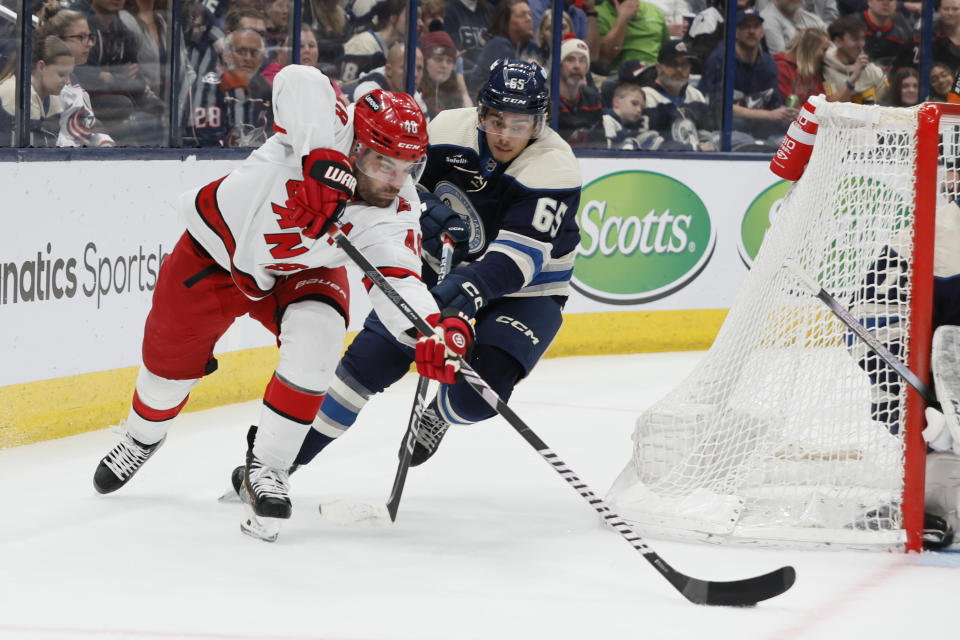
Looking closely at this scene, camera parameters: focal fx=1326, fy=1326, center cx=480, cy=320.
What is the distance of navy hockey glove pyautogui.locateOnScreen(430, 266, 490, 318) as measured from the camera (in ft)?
9.38

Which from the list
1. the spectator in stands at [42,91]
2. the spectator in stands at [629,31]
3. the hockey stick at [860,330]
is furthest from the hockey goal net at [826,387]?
the spectator in stands at [629,31]

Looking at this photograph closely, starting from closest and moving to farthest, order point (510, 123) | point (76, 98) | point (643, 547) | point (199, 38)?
1. point (643, 547)
2. point (510, 123)
3. point (76, 98)
4. point (199, 38)

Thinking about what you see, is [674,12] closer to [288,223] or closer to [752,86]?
[752,86]

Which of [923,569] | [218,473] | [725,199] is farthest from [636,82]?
[923,569]

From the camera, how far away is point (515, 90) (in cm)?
295

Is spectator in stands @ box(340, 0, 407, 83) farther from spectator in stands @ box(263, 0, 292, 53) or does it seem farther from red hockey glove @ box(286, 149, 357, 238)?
red hockey glove @ box(286, 149, 357, 238)

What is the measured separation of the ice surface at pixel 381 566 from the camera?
2289 millimetres

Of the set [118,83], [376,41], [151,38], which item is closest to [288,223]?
[118,83]

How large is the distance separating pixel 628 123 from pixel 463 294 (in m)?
3.32

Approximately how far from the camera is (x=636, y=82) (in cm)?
605

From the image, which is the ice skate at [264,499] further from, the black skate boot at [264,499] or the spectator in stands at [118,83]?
the spectator in stands at [118,83]

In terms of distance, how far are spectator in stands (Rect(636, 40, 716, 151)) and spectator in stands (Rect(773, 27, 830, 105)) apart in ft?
1.65

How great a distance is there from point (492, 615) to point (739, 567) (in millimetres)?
626

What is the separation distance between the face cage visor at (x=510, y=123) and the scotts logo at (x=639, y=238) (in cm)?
255
